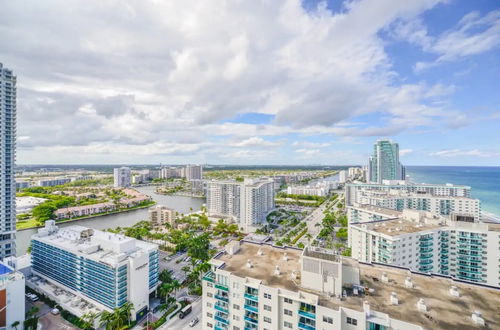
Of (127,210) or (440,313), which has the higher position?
(440,313)

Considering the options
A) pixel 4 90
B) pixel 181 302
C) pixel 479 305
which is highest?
pixel 4 90

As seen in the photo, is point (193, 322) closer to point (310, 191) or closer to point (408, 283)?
point (408, 283)

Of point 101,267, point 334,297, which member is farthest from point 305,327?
point 101,267

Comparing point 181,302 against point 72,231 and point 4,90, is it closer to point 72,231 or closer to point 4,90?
point 72,231

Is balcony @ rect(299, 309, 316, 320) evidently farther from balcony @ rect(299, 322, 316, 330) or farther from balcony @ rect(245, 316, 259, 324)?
balcony @ rect(245, 316, 259, 324)

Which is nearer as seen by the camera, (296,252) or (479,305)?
(479,305)

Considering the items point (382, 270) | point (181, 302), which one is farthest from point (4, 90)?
point (382, 270)

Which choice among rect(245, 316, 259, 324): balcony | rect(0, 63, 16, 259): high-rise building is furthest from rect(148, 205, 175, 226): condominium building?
rect(245, 316, 259, 324): balcony
